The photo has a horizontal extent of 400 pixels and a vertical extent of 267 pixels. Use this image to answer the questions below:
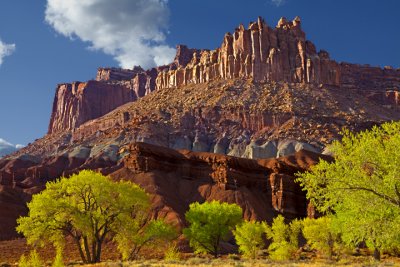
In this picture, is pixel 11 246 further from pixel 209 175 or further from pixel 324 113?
pixel 324 113

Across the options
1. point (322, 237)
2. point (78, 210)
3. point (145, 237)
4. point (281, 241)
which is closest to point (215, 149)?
point (281, 241)

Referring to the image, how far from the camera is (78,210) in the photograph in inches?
1695

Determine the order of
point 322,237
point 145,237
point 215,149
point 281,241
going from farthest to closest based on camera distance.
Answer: point 215,149 < point 281,241 < point 322,237 < point 145,237

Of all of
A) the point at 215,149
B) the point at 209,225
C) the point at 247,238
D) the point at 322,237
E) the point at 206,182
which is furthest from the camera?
the point at 215,149

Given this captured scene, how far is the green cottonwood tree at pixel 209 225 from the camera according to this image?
6156 cm

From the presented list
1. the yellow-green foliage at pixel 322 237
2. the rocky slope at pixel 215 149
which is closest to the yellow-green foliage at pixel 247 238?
the yellow-green foliage at pixel 322 237

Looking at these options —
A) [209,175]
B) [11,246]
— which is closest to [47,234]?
[11,246]

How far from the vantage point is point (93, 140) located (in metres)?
181

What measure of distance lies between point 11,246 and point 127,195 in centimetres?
4335

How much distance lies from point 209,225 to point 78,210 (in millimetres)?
22679

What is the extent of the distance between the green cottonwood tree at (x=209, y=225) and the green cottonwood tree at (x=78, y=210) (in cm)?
1771

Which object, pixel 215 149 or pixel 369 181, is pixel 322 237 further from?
pixel 215 149

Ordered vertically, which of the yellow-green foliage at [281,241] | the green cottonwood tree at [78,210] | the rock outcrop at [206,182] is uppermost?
the rock outcrop at [206,182]

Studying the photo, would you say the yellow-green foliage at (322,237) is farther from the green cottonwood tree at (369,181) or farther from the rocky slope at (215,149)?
the green cottonwood tree at (369,181)
